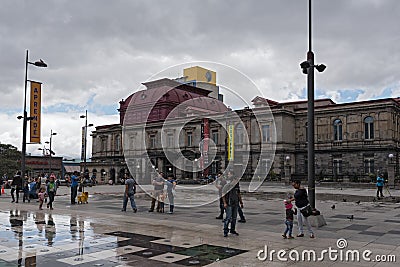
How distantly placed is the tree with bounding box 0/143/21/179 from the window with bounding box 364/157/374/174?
52.4 m

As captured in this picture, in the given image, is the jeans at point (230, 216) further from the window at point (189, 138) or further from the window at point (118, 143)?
the window at point (118, 143)

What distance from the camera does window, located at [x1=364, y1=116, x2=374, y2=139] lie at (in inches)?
2290

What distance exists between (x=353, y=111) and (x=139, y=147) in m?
34.1

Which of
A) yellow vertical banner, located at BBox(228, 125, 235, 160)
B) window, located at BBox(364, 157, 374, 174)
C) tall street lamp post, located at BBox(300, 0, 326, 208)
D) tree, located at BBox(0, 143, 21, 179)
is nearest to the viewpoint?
tall street lamp post, located at BBox(300, 0, 326, 208)

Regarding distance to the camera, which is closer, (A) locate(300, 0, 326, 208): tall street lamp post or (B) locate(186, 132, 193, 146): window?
(A) locate(300, 0, 326, 208): tall street lamp post

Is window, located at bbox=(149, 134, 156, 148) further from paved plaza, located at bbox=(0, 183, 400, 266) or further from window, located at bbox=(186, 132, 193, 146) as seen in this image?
paved plaza, located at bbox=(0, 183, 400, 266)

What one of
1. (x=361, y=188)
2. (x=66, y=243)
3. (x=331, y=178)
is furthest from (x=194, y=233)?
(x=331, y=178)

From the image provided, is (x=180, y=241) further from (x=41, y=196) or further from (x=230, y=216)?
(x=41, y=196)

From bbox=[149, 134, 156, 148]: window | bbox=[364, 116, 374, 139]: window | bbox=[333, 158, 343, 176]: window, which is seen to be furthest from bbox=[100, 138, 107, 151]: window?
bbox=[364, 116, 374, 139]: window

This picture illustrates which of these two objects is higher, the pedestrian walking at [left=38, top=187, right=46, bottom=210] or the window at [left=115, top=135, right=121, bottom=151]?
the window at [left=115, top=135, right=121, bottom=151]

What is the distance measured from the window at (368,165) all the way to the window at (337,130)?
5438 mm

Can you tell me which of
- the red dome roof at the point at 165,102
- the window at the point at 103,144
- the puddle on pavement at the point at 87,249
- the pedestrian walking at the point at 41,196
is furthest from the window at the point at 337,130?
the puddle on pavement at the point at 87,249

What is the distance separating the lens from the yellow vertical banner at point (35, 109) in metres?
30.3

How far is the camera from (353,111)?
2350 inches
